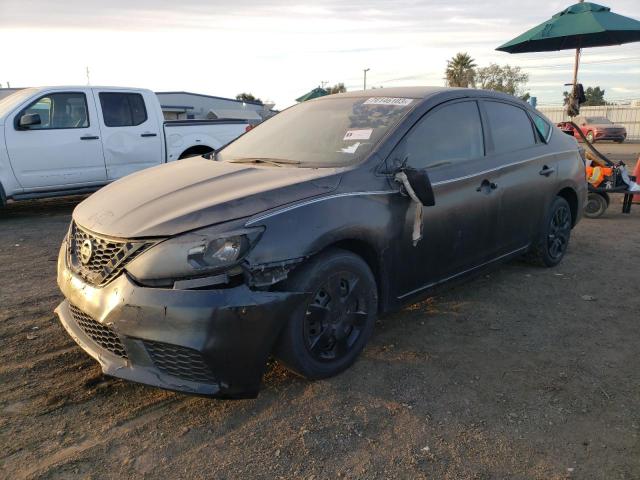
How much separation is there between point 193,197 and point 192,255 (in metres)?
0.51

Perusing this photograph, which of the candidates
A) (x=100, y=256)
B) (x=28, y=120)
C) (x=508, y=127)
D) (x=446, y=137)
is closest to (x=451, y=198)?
(x=446, y=137)

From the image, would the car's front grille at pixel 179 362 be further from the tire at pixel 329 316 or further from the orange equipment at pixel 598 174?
the orange equipment at pixel 598 174

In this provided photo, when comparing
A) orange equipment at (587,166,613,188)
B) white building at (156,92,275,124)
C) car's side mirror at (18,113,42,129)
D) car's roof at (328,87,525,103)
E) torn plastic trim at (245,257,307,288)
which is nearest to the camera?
torn plastic trim at (245,257,307,288)

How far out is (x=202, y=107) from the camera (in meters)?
45.3

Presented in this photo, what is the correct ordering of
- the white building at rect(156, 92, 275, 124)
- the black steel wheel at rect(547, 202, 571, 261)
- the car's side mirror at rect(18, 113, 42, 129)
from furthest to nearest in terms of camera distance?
1. the white building at rect(156, 92, 275, 124)
2. the car's side mirror at rect(18, 113, 42, 129)
3. the black steel wheel at rect(547, 202, 571, 261)

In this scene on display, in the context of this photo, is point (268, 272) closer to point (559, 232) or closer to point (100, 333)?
point (100, 333)

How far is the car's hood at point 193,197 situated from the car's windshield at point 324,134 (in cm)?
23

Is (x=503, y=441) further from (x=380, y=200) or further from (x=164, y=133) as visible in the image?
(x=164, y=133)

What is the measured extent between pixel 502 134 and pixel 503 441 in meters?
2.63

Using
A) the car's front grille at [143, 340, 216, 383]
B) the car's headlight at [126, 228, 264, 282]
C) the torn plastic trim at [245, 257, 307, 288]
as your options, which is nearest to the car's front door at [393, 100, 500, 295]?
the torn plastic trim at [245, 257, 307, 288]

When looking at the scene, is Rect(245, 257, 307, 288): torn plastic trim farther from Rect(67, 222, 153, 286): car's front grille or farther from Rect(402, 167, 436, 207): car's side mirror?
Rect(402, 167, 436, 207): car's side mirror

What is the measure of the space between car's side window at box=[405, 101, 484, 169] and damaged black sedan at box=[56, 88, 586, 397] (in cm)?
1

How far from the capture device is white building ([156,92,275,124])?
132 feet

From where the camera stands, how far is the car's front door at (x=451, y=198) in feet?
11.3
